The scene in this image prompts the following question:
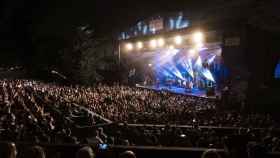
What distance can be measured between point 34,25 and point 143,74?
68.1 feet

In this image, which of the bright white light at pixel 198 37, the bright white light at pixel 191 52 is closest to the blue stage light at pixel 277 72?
the bright white light at pixel 198 37

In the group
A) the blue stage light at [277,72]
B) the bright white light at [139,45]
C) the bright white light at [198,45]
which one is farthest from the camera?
the bright white light at [139,45]

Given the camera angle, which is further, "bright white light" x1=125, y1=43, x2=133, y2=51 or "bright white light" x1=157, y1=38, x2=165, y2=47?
"bright white light" x1=125, y1=43, x2=133, y2=51

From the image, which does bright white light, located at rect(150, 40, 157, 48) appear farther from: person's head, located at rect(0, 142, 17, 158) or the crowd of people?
person's head, located at rect(0, 142, 17, 158)

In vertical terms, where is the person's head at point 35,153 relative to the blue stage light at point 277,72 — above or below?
below

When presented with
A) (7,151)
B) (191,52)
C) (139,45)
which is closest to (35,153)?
(7,151)

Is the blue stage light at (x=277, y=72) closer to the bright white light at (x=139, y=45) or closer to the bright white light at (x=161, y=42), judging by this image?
the bright white light at (x=161, y=42)

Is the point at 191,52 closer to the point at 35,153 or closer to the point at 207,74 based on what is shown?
the point at 207,74

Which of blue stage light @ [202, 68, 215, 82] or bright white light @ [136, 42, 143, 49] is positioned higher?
bright white light @ [136, 42, 143, 49]

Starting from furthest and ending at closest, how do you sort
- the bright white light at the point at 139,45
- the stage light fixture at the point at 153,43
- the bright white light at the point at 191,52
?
1. the bright white light at the point at 139,45
2. the bright white light at the point at 191,52
3. the stage light fixture at the point at 153,43

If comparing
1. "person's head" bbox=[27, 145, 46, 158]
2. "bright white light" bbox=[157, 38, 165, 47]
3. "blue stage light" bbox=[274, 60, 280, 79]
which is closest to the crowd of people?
"person's head" bbox=[27, 145, 46, 158]

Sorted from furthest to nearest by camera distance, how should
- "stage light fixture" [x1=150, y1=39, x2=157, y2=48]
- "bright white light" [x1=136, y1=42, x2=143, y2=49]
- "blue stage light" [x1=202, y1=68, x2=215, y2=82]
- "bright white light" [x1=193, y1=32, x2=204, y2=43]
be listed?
"bright white light" [x1=136, y1=42, x2=143, y2=49] < "stage light fixture" [x1=150, y1=39, x2=157, y2=48] < "blue stage light" [x1=202, y1=68, x2=215, y2=82] < "bright white light" [x1=193, y1=32, x2=204, y2=43]

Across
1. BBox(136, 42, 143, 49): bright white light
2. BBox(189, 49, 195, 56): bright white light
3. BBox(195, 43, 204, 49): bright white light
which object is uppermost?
BBox(136, 42, 143, 49): bright white light

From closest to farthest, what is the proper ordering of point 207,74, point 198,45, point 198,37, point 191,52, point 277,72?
point 277,72, point 198,37, point 198,45, point 207,74, point 191,52
